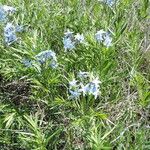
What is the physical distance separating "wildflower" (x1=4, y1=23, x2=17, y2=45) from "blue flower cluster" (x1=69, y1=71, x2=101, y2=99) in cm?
43

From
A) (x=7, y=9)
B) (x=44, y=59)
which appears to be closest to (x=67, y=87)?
(x=44, y=59)

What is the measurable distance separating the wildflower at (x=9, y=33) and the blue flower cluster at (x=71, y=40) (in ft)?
0.92

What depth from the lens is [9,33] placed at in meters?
2.40

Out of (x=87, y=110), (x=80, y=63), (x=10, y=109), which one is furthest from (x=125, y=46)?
(x=10, y=109)

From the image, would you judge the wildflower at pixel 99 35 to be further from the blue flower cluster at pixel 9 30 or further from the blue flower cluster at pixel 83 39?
the blue flower cluster at pixel 9 30

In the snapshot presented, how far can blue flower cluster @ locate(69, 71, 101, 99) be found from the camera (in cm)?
212

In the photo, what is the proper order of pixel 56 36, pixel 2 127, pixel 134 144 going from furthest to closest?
pixel 56 36
pixel 2 127
pixel 134 144

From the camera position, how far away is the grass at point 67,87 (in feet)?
7.46

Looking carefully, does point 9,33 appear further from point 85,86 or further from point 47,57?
point 85,86

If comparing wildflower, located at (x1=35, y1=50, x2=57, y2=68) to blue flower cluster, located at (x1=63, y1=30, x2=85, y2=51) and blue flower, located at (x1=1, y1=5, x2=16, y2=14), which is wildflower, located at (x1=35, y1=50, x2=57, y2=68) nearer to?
blue flower cluster, located at (x1=63, y1=30, x2=85, y2=51)

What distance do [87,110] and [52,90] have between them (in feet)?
0.75

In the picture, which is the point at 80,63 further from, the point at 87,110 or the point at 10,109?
the point at 10,109

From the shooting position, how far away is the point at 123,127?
233cm

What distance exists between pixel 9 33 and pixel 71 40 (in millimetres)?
351
